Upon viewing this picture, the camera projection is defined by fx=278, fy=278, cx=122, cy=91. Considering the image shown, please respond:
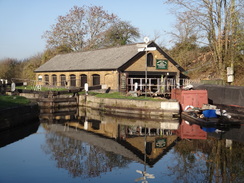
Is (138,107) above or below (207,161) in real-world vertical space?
above

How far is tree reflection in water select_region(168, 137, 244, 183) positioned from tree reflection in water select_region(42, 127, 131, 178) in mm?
2273

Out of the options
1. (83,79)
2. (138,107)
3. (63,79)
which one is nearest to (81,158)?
(138,107)

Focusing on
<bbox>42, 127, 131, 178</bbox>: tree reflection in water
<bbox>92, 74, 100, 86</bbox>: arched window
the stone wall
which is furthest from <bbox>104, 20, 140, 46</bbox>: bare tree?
<bbox>42, 127, 131, 178</bbox>: tree reflection in water

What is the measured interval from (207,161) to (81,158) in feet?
17.0

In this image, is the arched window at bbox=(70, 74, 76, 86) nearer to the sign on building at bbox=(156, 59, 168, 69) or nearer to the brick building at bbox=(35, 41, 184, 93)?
the brick building at bbox=(35, 41, 184, 93)

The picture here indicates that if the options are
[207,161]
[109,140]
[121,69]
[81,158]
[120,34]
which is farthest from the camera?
[120,34]

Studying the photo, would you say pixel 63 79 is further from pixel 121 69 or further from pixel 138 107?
pixel 138 107

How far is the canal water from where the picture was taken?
9.74 metres

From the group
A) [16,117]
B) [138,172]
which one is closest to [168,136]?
[138,172]

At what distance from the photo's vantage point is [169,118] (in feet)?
69.0

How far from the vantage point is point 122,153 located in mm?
12484

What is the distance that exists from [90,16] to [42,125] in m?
36.4

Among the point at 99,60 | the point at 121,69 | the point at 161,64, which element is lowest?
the point at 121,69

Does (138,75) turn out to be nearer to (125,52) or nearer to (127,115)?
(125,52)
